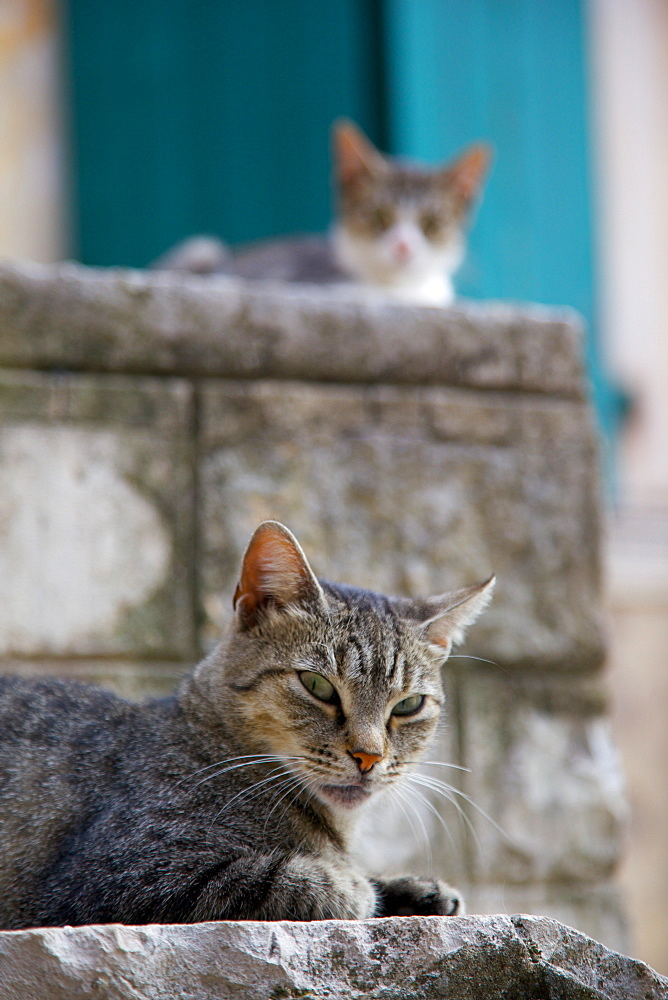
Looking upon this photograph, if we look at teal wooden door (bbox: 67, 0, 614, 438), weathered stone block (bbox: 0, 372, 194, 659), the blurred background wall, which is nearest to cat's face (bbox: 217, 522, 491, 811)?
weathered stone block (bbox: 0, 372, 194, 659)

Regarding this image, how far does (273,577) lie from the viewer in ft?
6.89

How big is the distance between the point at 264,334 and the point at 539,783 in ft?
4.32

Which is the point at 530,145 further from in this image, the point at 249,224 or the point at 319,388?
the point at 319,388

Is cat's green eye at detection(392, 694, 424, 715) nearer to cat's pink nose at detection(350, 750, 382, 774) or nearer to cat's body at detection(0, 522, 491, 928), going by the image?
cat's body at detection(0, 522, 491, 928)

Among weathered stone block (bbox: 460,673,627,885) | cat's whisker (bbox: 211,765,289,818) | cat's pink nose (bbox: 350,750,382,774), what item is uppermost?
cat's pink nose (bbox: 350,750,382,774)

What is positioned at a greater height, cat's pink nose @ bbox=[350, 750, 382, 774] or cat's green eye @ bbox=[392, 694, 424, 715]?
cat's green eye @ bbox=[392, 694, 424, 715]

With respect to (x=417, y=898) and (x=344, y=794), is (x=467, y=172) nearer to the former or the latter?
(x=344, y=794)

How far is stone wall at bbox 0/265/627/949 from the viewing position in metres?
2.76

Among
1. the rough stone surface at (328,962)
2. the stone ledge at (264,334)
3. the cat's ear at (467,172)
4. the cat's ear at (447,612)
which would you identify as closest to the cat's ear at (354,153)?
the cat's ear at (467,172)

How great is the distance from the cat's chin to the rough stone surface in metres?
0.43

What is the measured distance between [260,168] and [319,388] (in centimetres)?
243

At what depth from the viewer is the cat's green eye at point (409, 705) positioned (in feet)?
6.79

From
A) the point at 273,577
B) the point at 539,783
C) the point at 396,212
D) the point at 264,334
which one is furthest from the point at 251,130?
the point at 273,577

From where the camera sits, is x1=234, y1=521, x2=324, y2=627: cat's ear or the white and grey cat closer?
x1=234, y1=521, x2=324, y2=627: cat's ear
